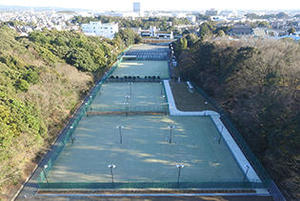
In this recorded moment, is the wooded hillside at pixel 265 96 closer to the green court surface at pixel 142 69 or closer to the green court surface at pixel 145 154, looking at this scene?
the green court surface at pixel 145 154

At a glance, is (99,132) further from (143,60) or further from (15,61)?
(143,60)

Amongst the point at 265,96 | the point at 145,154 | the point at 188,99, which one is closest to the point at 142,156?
the point at 145,154

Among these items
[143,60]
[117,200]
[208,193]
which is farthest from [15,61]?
[143,60]

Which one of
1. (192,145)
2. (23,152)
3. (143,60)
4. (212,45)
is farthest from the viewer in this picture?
(143,60)

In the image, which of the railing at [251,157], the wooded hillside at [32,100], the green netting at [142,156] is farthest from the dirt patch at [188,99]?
the wooded hillside at [32,100]

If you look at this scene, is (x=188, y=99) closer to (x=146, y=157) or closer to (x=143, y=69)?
(x=146, y=157)

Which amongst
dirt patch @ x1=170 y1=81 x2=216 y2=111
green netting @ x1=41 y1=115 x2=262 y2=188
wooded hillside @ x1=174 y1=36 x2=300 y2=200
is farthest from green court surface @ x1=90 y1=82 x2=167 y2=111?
wooded hillside @ x1=174 y1=36 x2=300 y2=200

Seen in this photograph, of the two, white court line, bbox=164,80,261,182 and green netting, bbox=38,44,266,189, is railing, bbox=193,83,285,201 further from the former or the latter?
green netting, bbox=38,44,266,189
